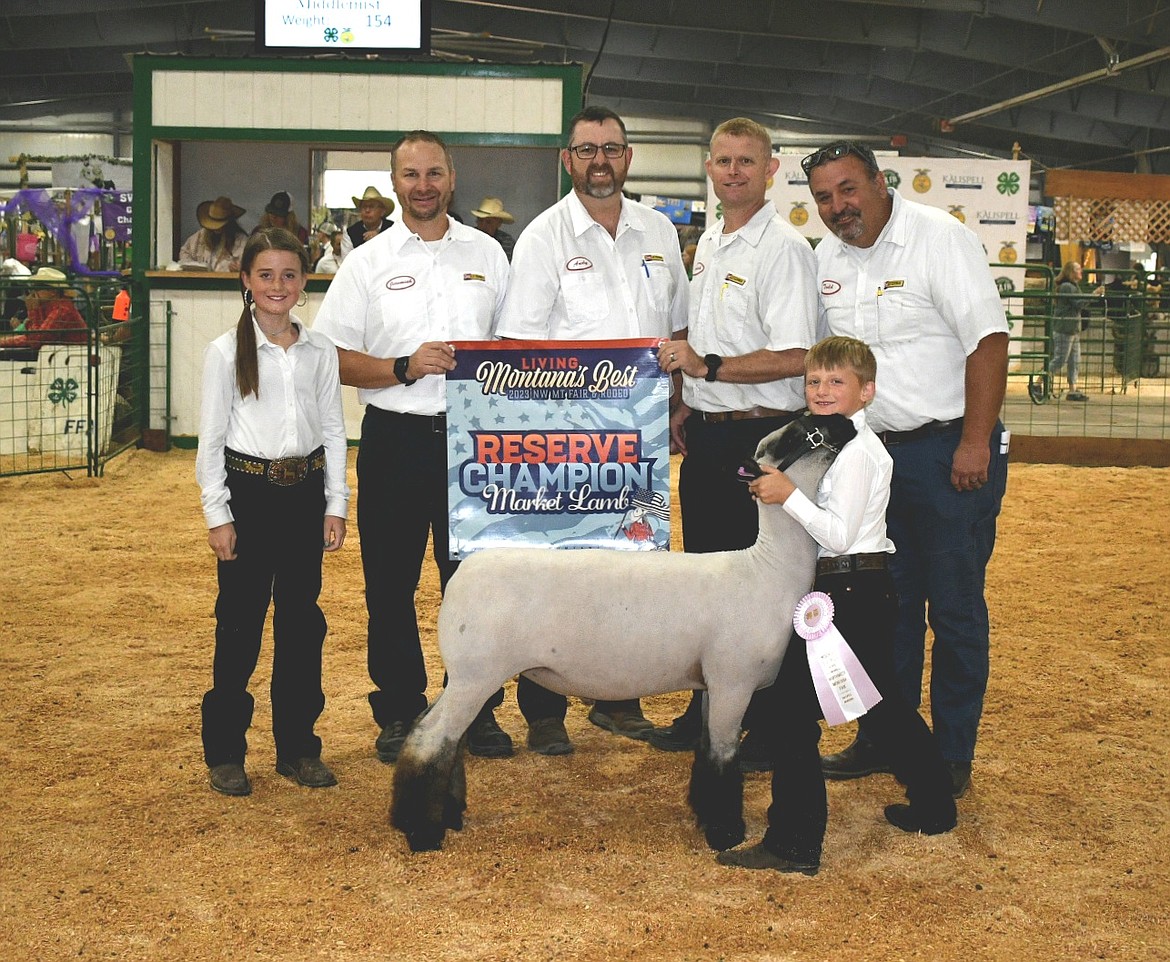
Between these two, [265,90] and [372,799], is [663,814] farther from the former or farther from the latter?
[265,90]

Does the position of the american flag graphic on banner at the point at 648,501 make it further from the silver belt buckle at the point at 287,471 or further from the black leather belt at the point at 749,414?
the silver belt buckle at the point at 287,471

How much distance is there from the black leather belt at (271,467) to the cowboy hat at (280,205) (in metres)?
8.89

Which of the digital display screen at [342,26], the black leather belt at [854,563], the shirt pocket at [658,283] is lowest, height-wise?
the black leather belt at [854,563]

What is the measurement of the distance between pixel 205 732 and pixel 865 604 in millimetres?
2177

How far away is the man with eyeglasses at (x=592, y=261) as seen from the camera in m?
4.30

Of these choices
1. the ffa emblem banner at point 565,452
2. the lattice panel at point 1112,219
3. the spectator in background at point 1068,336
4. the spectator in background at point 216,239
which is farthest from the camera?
the lattice panel at point 1112,219

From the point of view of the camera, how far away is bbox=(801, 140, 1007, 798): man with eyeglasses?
3994mm

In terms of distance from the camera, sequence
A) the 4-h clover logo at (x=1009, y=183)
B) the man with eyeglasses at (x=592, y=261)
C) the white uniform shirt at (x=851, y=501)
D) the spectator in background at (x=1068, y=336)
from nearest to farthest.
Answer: the white uniform shirt at (x=851, y=501) → the man with eyeglasses at (x=592, y=261) → the spectator in background at (x=1068, y=336) → the 4-h clover logo at (x=1009, y=183)

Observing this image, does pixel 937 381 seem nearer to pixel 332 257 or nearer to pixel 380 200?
pixel 380 200

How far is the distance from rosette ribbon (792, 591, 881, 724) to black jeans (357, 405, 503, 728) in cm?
137

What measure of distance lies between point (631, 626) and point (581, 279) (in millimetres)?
1394

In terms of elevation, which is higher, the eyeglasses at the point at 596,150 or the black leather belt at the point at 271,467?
the eyeglasses at the point at 596,150

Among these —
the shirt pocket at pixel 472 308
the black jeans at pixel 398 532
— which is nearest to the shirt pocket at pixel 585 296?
the shirt pocket at pixel 472 308

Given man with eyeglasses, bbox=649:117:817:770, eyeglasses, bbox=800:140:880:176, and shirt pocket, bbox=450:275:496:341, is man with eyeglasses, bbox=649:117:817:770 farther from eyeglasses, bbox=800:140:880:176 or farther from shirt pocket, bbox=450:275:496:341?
shirt pocket, bbox=450:275:496:341
